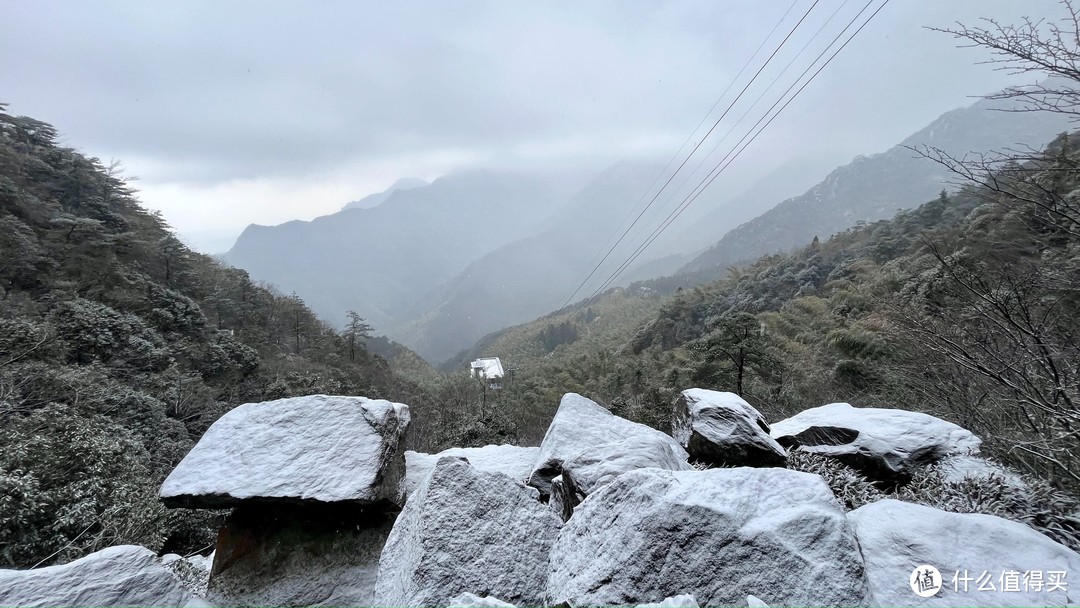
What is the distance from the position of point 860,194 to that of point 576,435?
275ft

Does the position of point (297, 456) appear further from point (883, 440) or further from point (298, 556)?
point (883, 440)

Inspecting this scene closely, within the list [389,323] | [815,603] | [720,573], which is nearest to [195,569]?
[720,573]

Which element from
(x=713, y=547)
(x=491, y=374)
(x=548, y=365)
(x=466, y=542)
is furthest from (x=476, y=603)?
(x=491, y=374)

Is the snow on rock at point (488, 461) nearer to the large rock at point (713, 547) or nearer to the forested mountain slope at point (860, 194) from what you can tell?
the large rock at point (713, 547)

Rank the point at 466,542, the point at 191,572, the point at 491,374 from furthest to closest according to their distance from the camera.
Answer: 1. the point at 491,374
2. the point at 191,572
3. the point at 466,542

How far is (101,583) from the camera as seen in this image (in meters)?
3.19

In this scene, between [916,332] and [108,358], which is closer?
[916,332]

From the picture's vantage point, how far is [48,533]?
200 inches

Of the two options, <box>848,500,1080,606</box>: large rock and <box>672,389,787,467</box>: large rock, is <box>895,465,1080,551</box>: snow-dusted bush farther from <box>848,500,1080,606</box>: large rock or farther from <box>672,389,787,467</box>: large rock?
<box>672,389,787,467</box>: large rock

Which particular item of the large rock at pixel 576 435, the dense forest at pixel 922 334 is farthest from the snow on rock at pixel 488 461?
the dense forest at pixel 922 334

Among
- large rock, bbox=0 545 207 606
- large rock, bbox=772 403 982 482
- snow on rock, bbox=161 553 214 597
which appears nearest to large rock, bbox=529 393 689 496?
large rock, bbox=772 403 982 482

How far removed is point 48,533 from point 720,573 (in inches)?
301

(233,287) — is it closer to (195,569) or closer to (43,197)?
(43,197)

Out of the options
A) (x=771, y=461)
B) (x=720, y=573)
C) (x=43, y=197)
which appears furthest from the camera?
(x=43, y=197)
